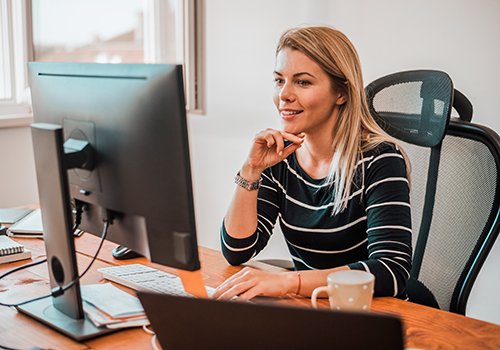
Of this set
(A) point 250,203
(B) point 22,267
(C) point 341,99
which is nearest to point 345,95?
(C) point 341,99

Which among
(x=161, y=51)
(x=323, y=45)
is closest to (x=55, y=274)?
(x=323, y=45)

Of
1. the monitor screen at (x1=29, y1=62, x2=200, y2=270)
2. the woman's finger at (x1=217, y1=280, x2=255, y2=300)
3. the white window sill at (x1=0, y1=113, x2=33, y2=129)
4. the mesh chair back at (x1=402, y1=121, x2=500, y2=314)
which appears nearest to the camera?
the monitor screen at (x1=29, y1=62, x2=200, y2=270)

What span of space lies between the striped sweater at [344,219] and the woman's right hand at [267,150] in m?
0.10

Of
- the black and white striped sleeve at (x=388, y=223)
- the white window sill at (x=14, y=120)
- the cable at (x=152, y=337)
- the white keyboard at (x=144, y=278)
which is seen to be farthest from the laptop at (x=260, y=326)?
the white window sill at (x=14, y=120)

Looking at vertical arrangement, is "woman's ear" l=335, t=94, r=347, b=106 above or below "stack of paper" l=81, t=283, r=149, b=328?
above

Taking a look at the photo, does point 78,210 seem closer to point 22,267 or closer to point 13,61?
point 22,267

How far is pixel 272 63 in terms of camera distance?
2957 millimetres

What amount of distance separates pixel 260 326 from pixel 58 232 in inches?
20.4

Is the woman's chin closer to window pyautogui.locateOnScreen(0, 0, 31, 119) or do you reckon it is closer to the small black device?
the small black device

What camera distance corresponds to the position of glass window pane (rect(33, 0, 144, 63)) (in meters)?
2.87

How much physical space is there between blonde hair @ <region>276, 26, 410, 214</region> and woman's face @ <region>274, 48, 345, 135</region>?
2cm

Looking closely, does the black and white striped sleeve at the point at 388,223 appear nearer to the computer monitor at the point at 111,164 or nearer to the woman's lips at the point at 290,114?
the woman's lips at the point at 290,114

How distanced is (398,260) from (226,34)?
1.83 metres

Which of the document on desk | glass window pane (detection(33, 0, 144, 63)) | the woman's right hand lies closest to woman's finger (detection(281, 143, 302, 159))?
the woman's right hand
